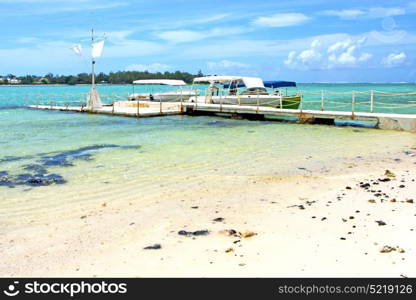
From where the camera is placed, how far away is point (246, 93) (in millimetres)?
27141

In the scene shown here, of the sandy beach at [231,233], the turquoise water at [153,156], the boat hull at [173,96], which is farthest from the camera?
the boat hull at [173,96]

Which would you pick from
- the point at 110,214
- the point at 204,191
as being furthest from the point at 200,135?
the point at 110,214

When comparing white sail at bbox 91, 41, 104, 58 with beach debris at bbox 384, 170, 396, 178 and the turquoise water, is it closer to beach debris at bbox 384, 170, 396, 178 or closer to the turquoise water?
the turquoise water

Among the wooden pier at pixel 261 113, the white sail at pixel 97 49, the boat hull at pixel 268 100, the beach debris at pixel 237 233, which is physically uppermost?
the white sail at pixel 97 49

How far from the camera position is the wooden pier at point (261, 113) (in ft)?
56.4

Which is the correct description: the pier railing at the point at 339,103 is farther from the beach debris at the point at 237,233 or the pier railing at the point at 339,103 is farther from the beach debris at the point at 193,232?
the beach debris at the point at 193,232

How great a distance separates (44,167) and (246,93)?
59.6 feet

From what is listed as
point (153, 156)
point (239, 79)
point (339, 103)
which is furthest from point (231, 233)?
point (239, 79)

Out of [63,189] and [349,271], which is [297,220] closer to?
[349,271]

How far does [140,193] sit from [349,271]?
4.60 metres

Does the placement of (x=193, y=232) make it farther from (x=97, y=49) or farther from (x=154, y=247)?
(x=97, y=49)

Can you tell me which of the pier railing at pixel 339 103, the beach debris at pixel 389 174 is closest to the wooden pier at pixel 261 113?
the pier railing at pixel 339 103

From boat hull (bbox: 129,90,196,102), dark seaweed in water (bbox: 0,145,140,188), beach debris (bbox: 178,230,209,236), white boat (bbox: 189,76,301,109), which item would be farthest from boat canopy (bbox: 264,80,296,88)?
beach debris (bbox: 178,230,209,236)

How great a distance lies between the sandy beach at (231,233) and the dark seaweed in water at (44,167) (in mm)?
1933
